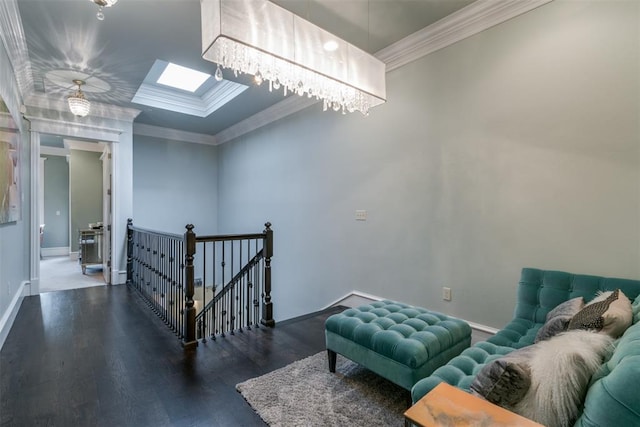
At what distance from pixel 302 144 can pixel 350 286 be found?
215 centimetres

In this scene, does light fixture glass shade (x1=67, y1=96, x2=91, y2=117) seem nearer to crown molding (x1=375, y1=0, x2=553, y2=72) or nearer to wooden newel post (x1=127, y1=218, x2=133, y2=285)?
wooden newel post (x1=127, y1=218, x2=133, y2=285)

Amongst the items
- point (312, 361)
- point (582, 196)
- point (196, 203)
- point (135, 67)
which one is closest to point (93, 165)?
point (196, 203)

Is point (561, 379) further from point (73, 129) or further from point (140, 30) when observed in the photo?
point (73, 129)

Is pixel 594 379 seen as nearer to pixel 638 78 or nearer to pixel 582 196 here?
pixel 582 196

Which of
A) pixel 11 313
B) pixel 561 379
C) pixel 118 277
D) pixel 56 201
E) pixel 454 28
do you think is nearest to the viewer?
pixel 561 379

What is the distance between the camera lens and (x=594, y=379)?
0.94 metres

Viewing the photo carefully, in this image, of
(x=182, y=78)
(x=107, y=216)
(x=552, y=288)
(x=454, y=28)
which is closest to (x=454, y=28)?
(x=454, y=28)

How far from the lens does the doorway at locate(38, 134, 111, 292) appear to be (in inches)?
243

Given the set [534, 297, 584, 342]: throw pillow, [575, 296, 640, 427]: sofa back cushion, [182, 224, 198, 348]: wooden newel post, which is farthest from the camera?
[182, 224, 198, 348]: wooden newel post

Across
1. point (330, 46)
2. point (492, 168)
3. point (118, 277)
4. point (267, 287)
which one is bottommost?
point (118, 277)

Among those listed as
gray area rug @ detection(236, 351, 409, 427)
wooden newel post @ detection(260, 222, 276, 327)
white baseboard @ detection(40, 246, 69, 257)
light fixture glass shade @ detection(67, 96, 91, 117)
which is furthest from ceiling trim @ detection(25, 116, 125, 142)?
white baseboard @ detection(40, 246, 69, 257)

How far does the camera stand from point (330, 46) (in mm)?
2068

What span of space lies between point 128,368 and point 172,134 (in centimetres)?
504

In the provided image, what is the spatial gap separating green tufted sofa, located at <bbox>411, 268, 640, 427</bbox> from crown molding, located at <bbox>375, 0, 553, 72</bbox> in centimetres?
202
